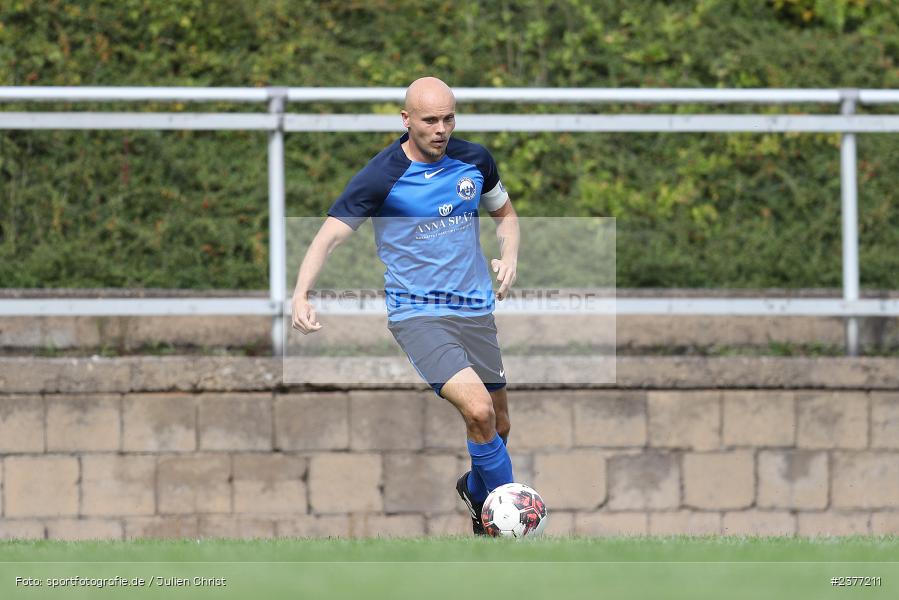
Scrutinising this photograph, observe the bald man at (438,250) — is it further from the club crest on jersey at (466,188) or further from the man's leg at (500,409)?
the man's leg at (500,409)

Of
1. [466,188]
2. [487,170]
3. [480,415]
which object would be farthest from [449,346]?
[487,170]

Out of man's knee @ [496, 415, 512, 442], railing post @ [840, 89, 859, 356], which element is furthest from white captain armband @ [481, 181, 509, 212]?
railing post @ [840, 89, 859, 356]

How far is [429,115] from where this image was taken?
19.5 ft

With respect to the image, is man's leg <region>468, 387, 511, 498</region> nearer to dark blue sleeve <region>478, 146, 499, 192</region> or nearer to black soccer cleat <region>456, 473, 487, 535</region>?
black soccer cleat <region>456, 473, 487, 535</region>

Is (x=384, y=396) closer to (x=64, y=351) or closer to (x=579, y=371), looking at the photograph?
(x=579, y=371)

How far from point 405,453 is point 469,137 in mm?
3148

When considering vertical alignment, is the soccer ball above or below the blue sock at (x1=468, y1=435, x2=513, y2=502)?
below

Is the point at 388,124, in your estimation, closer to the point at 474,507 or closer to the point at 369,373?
the point at 369,373

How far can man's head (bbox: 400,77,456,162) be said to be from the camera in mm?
5906

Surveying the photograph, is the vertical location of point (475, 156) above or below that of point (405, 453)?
above

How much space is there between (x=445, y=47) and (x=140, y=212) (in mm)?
3080

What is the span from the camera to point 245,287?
31.9 feet

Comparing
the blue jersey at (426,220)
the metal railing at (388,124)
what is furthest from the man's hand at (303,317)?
the metal railing at (388,124)

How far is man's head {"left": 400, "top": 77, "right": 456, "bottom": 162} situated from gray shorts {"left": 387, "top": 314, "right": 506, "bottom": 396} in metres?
0.73
